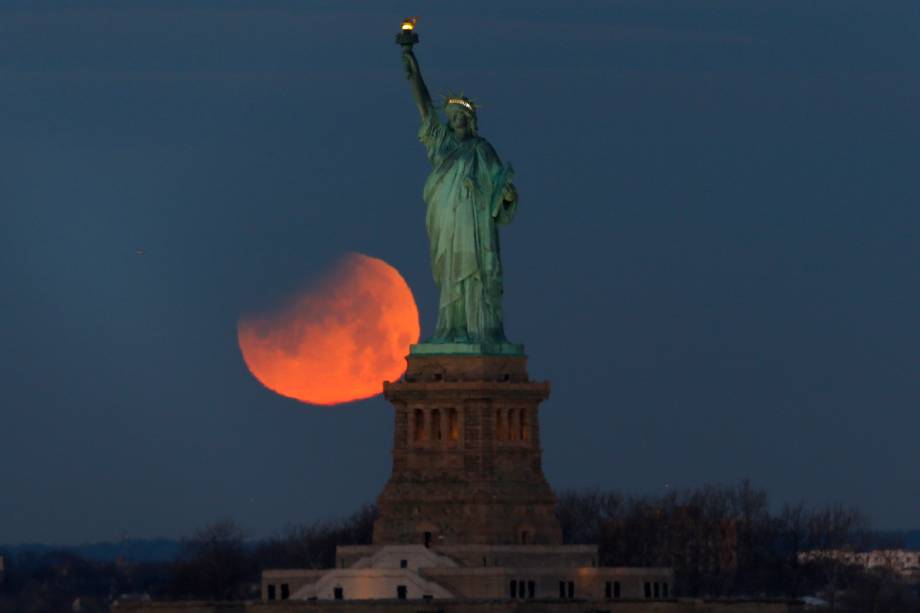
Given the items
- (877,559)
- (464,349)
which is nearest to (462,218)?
(464,349)

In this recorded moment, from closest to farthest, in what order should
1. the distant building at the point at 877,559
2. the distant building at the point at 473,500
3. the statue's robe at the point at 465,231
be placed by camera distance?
the distant building at the point at 473,500
the statue's robe at the point at 465,231
the distant building at the point at 877,559

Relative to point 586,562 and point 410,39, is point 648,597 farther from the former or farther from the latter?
point 410,39

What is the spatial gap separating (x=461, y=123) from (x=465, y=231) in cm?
292

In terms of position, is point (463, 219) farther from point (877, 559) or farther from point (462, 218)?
point (877, 559)

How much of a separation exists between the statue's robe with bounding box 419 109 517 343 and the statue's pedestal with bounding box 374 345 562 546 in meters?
1.22

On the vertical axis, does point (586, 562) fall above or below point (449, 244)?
below

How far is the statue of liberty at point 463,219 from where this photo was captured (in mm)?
127375

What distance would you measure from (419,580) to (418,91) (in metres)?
14.0

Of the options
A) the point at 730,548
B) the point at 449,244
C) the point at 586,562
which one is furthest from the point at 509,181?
the point at 730,548

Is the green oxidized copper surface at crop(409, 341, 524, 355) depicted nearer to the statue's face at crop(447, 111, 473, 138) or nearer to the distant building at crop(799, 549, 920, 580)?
the statue's face at crop(447, 111, 473, 138)

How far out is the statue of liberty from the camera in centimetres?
12738

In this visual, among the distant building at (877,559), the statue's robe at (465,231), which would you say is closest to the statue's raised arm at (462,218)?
the statue's robe at (465,231)

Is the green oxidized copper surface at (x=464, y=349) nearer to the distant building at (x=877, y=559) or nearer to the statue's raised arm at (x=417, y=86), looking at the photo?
the statue's raised arm at (x=417, y=86)

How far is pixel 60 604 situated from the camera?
158125 millimetres
